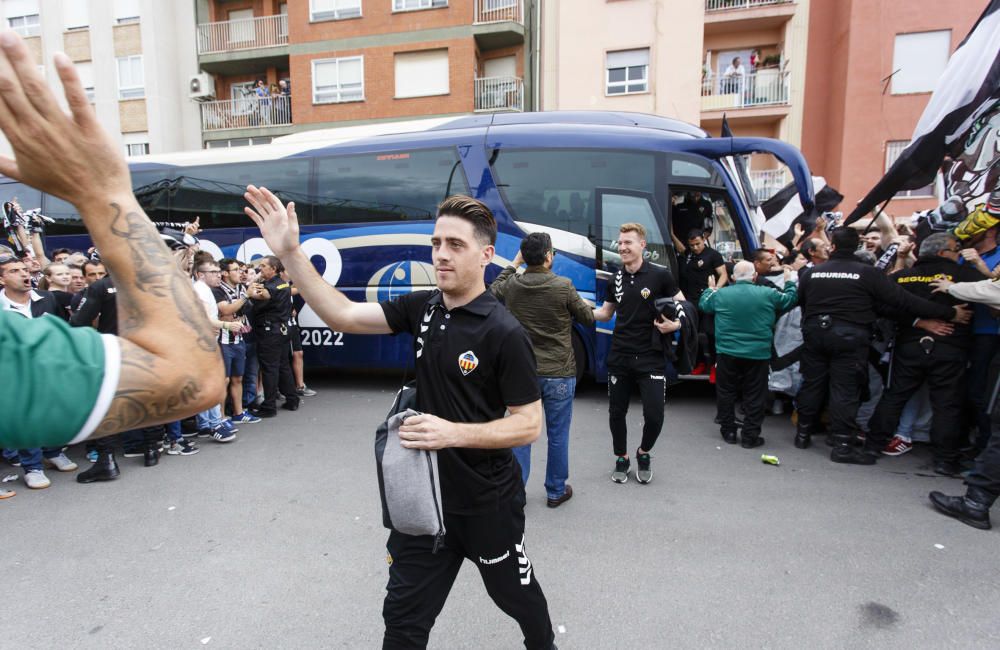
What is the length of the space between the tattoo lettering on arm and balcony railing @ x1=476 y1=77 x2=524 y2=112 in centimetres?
2012

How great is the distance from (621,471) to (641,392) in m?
0.69

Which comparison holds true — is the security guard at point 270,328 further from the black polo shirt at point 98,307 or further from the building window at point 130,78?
the building window at point 130,78

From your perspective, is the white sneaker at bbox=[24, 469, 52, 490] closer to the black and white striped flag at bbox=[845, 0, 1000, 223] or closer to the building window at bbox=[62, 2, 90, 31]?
the black and white striped flag at bbox=[845, 0, 1000, 223]

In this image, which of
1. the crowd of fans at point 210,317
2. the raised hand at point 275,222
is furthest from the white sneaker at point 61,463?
the raised hand at point 275,222

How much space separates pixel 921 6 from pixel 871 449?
62.6 feet

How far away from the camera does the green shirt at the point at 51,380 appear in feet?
2.99

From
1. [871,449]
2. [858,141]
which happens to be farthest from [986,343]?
[858,141]

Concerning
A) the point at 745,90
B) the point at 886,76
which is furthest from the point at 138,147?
the point at 886,76

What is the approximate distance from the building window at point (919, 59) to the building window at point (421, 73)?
14.8 metres

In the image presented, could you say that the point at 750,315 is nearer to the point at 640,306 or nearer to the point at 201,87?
the point at 640,306

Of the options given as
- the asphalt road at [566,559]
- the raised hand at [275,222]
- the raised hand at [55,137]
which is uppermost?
the raised hand at [55,137]

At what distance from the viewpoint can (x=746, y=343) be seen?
5.48m

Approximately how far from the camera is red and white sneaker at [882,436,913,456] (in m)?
5.18

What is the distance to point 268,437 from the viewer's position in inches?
233
